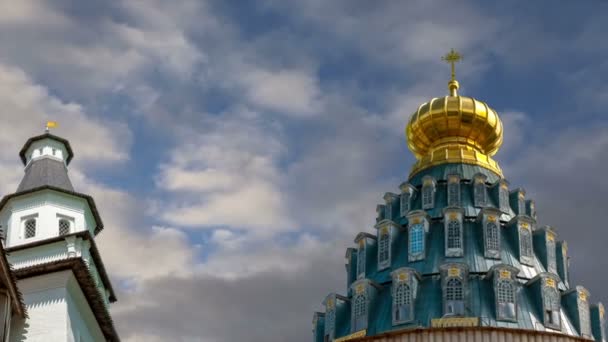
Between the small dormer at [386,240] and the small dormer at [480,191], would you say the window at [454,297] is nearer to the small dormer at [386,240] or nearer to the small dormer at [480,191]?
the small dormer at [386,240]

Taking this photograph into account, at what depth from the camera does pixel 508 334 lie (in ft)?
131

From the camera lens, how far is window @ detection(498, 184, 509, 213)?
1779 inches

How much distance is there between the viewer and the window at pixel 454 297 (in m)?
40.7

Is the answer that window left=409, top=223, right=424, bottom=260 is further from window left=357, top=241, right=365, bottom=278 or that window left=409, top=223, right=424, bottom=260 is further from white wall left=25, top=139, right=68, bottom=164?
white wall left=25, top=139, right=68, bottom=164

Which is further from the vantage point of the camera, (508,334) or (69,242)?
(508,334)

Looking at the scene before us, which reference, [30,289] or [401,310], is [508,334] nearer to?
[401,310]

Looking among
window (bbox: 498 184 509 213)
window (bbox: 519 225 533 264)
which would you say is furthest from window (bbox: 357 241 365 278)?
window (bbox: 519 225 533 264)

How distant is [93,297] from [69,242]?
2195mm

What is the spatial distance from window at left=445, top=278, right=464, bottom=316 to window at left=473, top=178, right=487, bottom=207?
4.66 metres

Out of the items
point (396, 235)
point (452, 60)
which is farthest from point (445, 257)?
point (452, 60)

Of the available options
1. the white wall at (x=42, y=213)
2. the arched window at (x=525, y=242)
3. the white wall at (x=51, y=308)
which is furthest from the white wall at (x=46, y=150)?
the arched window at (x=525, y=242)

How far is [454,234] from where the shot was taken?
4334 centimetres

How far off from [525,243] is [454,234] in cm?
283

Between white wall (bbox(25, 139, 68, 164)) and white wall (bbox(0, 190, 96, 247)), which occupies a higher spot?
white wall (bbox(25, 139, 68, 164))
